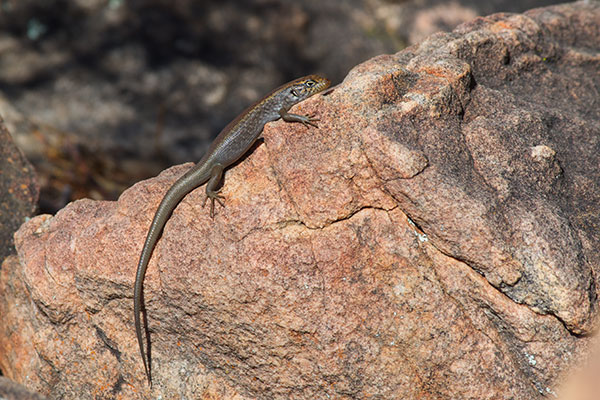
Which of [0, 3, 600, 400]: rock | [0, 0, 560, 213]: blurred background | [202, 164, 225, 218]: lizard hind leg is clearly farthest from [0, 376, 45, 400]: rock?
[0, 0, 560, 213]: blurred background

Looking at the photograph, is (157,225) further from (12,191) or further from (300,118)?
(12,191)

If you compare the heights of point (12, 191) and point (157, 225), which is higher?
point (12, 191)

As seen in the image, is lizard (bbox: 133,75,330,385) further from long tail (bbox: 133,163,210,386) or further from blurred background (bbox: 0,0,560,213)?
blurred background (bbox: 0,0,560,213)

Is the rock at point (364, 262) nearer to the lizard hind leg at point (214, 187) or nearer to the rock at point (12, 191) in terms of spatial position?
the lizard hind leg at point (214, 187)

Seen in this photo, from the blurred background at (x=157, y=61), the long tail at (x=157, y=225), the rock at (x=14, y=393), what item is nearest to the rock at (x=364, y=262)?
the long tail at (x=157, y=225)

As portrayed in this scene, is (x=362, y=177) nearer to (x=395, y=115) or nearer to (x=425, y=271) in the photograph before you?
(x=395, y=115)

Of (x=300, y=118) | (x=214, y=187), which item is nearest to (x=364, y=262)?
(x=300, y=118)

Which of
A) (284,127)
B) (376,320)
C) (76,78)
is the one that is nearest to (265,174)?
(284,127)
